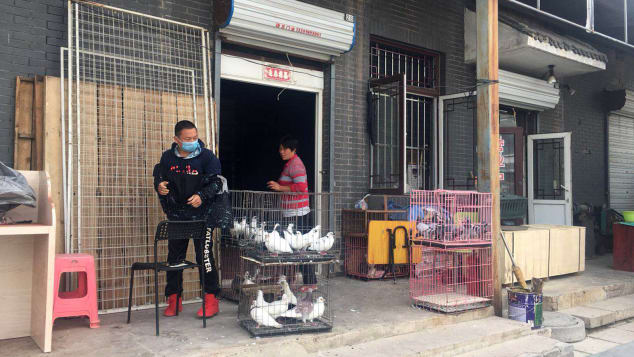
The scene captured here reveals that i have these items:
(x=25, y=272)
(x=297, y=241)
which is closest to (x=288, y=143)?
(x=297, y=241)

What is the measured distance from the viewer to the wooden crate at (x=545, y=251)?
6.78m

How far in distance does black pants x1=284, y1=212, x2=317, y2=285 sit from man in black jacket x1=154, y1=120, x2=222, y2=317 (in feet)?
2.83

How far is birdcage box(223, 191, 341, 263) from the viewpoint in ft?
14.3

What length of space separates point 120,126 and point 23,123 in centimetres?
85

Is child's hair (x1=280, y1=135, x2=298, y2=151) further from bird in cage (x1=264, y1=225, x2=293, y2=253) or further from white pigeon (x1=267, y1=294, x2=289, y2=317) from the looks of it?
white pigeon (x1=267, y1=294, x2=289, y2=317)

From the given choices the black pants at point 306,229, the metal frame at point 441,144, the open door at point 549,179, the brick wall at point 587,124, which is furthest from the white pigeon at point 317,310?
the brick wall at point 587,124

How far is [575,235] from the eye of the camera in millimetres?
7656

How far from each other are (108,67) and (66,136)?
0.89 meters

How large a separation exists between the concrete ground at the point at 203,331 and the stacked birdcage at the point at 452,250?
Answer: 0.67 feet

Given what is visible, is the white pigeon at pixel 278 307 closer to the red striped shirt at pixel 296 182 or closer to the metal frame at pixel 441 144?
the red striped shirt at pixel 296 182

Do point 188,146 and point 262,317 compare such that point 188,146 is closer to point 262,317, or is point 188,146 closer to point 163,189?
point 163,189

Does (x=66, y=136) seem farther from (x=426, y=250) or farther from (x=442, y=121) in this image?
(x=442, y=121)

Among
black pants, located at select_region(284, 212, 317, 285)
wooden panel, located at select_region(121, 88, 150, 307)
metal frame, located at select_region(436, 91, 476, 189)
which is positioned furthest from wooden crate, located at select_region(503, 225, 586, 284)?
wooden panel, located at select_region(121, 88, 150, 307)

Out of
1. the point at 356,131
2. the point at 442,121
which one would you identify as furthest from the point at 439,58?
the point at 356,131
